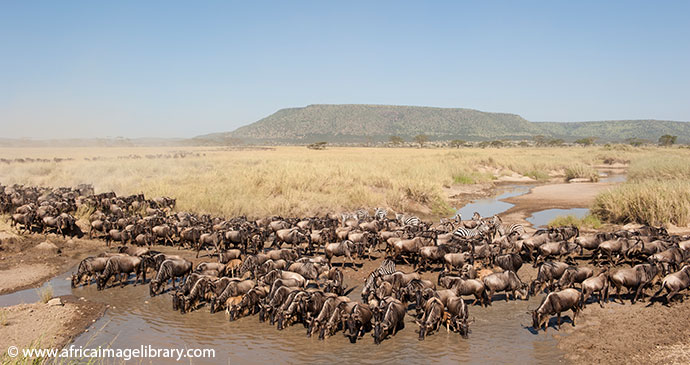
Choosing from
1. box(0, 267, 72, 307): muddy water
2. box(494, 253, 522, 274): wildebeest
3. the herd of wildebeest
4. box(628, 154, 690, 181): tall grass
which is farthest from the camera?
box(628, 154, 690, 181): tall grass

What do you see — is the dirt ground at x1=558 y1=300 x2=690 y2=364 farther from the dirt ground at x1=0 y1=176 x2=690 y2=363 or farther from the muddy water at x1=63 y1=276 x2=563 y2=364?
the muddy water at x1=63 y1=276 x2=563 y2=364

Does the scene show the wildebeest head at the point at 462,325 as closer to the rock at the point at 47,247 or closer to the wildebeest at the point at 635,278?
the wildebeest at the point at 635,278

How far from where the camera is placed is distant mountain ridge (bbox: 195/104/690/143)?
17400 cm

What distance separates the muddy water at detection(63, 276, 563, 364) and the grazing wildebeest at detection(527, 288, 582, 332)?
0.27 metres

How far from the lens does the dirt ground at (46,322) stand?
→ 25.2ft

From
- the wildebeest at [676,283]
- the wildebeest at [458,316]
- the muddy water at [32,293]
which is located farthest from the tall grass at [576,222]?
the muddy water at [32,293]

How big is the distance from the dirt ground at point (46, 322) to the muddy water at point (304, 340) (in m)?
0.27

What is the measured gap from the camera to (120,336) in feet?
26.3

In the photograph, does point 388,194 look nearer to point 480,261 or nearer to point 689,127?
point 480,261

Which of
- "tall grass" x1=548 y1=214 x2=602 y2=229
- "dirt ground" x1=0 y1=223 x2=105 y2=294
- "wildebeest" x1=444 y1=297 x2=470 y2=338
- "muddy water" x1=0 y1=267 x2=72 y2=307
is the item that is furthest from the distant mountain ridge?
"wildebeest" x1=444 y1=297 x2=470 y2=338

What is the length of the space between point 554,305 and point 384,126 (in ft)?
572

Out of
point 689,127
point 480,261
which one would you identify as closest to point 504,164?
point 480,261

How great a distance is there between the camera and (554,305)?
8.12 meters

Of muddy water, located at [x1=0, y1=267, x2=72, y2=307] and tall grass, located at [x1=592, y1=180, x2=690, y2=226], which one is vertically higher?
→ tall grass, located at [x1=592, y1=180, x2=690, y2=226]
